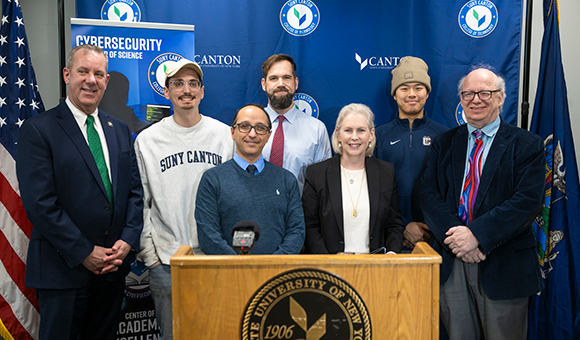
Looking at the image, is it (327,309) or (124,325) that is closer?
(327,309)

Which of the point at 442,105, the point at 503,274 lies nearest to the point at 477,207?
the point at 503,274

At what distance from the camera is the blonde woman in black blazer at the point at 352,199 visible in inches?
93.5

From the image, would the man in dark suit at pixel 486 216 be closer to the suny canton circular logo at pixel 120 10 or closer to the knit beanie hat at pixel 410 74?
the knit beanie hat at pixel 410 74

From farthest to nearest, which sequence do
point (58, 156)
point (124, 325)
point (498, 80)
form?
point (124, 325) < point (498, 80) < point (58, 156)

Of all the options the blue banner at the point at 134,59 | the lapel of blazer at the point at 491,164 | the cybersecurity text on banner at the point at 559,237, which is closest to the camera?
the lapel of blazer at the point at 491,164

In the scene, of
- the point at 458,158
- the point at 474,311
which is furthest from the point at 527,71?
the point at 474,311

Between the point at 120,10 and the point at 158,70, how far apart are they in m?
0.70

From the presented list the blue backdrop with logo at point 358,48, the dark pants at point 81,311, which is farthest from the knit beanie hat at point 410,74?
the dark pants at point 81,311

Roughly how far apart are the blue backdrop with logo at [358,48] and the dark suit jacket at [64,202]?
1.42 m

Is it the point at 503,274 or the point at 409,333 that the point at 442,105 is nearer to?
the point at 503,274

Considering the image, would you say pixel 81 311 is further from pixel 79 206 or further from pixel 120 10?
pixel 120 10

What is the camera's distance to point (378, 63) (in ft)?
11.8

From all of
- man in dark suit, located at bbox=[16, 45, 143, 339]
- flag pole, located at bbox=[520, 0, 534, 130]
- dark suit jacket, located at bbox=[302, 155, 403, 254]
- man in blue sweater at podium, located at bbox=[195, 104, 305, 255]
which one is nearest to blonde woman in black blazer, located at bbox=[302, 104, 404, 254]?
dark suit jacket, located at bbox=[302, 155, 403, 254]

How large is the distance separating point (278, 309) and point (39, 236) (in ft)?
4.87
